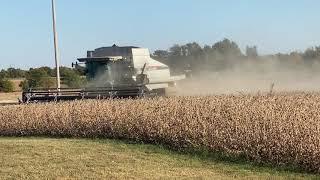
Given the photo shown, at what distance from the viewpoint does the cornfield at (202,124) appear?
32.7 feet

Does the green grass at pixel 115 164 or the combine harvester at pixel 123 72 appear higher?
the combine harvester at pixel 123 72

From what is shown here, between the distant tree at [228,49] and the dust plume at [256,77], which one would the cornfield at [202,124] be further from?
the distant tree at [228,49]

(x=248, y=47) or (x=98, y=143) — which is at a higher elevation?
(x=248, y=47)

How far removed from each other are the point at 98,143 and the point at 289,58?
67.5 ft

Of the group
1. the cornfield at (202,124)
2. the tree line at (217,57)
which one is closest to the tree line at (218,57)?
the tree line at (217,57)

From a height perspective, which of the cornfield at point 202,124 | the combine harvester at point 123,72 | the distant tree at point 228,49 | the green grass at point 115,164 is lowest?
the green grass at point 115,164

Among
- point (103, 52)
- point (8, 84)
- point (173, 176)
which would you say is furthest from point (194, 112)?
point (8, 84)

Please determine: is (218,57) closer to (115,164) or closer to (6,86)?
(115,164)

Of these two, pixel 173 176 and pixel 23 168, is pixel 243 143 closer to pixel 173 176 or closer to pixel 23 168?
pixel 173 176

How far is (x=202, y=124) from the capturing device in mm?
11844

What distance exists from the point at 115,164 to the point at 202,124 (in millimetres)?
2372

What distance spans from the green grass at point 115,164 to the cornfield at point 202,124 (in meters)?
0.37

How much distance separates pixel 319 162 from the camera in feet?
30.4

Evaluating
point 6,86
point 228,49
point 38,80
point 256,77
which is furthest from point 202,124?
point 6,86
